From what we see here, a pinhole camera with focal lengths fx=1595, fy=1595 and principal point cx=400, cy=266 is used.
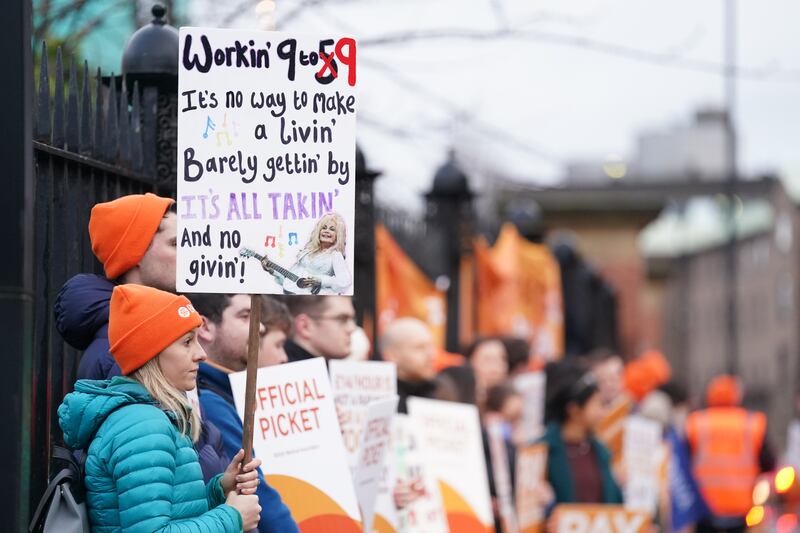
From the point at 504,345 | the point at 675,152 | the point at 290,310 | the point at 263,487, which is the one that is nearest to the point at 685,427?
the point at 504,345

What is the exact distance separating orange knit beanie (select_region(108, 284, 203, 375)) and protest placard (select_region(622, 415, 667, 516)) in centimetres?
800

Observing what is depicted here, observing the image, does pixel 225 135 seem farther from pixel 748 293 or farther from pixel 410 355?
pixel 748 293

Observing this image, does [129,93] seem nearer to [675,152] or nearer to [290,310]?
[290,310]

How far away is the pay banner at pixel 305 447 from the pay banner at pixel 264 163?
105cm

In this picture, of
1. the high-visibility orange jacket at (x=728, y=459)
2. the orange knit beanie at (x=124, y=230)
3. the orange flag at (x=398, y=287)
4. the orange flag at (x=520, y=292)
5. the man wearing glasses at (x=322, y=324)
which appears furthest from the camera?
the orange flag at (x=520, y=292)

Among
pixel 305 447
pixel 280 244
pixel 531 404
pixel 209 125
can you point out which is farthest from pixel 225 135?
pixel 531 404

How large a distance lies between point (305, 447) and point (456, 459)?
8.31 ft

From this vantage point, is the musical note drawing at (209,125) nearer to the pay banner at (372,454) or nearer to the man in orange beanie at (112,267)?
the man in orange beanie at (112,267)

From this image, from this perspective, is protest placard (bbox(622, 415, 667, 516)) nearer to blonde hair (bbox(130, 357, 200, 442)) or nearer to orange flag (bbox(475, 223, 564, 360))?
orange flag (bbox(475, 223, 564, 360))

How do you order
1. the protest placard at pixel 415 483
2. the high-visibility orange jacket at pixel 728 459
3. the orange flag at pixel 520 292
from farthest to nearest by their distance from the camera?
the orange flag at pixel 520 292 < the high-visibility orange jacket at pixel 728 459 < the protest placard at pixel 415 483

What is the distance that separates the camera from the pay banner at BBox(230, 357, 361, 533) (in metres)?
6.23

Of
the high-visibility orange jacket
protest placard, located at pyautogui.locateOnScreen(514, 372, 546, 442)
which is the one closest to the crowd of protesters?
protest placard, located at pyautogui.locateOnScreen(514, 372, 546, 442)

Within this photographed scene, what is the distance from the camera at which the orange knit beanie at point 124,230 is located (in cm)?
542

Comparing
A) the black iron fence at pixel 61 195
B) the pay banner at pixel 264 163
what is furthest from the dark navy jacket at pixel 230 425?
the pay banner at pixel 264 163
